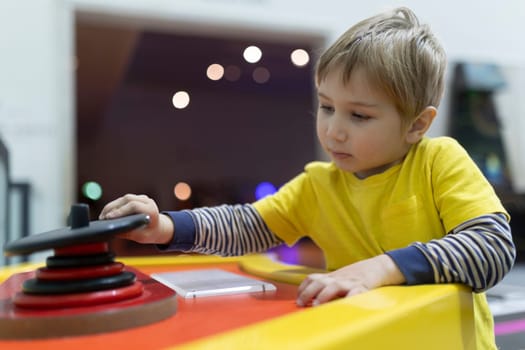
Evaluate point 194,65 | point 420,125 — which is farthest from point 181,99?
point 420,125

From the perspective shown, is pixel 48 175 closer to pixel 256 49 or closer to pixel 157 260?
pixel 157 260

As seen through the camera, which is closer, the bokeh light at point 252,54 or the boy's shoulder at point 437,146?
the boy's shoulder at point 437,146

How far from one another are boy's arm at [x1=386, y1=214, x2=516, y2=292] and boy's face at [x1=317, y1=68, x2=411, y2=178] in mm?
129

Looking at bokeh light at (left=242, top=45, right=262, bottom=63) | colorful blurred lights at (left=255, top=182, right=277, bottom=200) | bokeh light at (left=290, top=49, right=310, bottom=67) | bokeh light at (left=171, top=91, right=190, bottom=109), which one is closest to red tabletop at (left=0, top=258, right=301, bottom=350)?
bokeh light at (left=290, top=49, right=310, bottom=67)

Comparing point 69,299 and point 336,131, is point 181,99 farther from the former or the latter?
point 69,299

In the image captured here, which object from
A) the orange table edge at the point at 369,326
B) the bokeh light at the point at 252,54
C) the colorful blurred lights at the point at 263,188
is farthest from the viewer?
the colorful blurred lights at the point at 263,188

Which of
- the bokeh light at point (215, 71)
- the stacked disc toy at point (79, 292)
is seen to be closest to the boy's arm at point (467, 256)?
the stacked disc toy at point (79, 292)

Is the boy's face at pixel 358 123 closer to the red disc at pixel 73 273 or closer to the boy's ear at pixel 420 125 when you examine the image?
the boy's ear at pixel 420 125

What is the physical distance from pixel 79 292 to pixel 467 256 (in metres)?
0.33

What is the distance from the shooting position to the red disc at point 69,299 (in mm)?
394

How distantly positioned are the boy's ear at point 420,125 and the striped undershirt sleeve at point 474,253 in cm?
13

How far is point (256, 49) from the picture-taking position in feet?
11.3

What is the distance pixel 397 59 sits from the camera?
59 cm

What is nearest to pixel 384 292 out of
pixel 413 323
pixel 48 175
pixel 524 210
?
pixel 413 323
